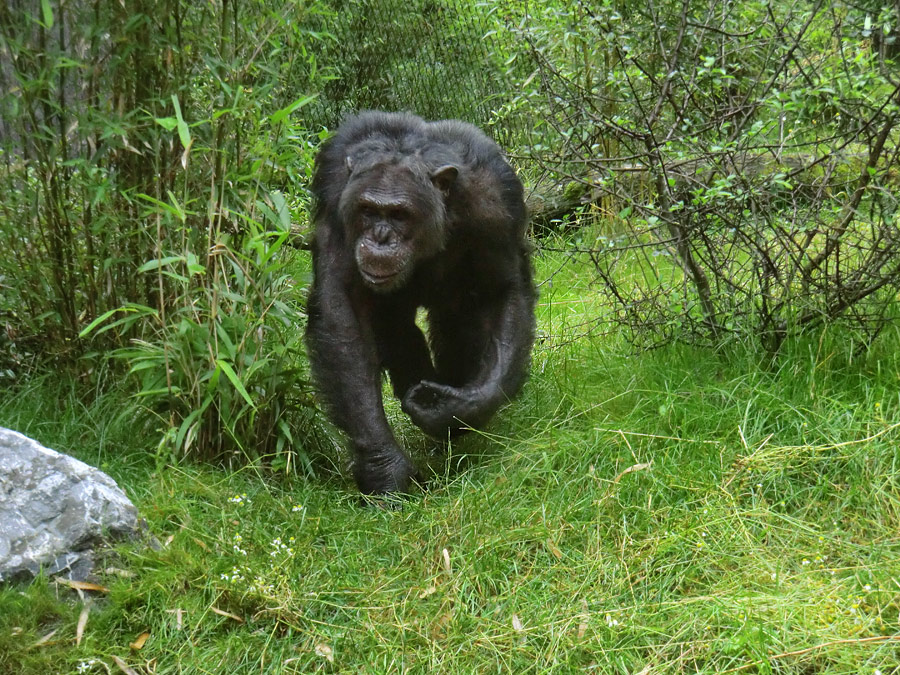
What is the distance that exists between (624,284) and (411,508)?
8.00ft

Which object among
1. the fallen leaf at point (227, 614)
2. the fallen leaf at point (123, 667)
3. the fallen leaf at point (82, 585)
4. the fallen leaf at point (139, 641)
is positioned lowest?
the fallen leaf at point (123, 667)

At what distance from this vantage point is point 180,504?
3678mm

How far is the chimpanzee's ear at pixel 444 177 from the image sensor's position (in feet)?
14.5

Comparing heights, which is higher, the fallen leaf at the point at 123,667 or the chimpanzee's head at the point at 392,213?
the chimpanzee's head at the point at 392,213

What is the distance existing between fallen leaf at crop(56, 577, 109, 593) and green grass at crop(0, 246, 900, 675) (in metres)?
0.02

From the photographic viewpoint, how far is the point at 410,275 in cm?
455

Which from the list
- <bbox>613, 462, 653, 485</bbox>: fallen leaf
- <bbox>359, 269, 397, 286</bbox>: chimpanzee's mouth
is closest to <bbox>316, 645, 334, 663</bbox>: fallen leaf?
<bbox>613, 462, 653, 485</bbox>: fallen leaf

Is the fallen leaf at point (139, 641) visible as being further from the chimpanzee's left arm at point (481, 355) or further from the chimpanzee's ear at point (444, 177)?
the chimpanzee's ear at point (444, 177)

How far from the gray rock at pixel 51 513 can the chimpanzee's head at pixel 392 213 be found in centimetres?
154

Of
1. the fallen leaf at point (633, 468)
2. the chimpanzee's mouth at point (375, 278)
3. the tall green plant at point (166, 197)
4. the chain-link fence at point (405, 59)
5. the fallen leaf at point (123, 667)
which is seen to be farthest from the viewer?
the chain-link fence at point (405, 59)

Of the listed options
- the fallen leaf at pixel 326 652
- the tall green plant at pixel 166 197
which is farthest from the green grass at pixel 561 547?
the tall green plant at pixel 166 197

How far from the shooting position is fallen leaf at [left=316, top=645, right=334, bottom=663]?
306 centimetres

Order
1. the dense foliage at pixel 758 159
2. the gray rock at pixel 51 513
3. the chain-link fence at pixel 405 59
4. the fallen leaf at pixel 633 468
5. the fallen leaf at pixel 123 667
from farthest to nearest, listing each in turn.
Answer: the chain-link fence at pixel 405 59
the dense foliage at pixel 758 159
the fallen leaf at pixel 633 468
the gray rock at pixel 51 513
the fallen leaf at pixel 123 667

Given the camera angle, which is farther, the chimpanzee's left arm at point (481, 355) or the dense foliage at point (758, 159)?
the chimpanzee's left arm at point (481, 355)
